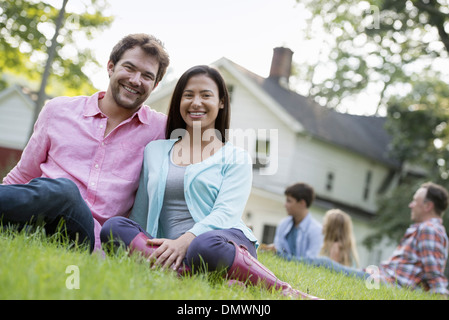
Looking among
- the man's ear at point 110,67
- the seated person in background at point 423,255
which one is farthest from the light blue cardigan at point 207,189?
the seated person in background at point 423,255

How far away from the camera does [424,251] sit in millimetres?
6199

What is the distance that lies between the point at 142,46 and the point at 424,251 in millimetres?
4163

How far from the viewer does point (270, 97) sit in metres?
20.8

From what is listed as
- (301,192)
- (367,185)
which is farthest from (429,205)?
(367,185)

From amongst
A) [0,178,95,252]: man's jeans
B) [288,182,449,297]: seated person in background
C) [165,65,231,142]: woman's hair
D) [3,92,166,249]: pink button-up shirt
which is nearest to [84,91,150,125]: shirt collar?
[3,92,166,249]: pink button-up shirt

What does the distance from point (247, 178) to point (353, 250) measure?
15.6ft

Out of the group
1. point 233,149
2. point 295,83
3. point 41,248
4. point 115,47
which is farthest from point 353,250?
point 295,83

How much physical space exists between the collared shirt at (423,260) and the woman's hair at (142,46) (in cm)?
370

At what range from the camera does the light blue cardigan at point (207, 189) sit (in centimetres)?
347

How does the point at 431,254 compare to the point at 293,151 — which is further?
the point at 293,151

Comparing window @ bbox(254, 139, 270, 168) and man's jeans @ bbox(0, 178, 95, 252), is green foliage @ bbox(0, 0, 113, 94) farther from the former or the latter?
man's jeans @ bbox(0, 178, 95, 252)

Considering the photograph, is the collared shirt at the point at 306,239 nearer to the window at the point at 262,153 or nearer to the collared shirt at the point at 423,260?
the collared shirt at the point at 423,260

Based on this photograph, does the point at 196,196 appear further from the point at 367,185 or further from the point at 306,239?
the point at 367,185
